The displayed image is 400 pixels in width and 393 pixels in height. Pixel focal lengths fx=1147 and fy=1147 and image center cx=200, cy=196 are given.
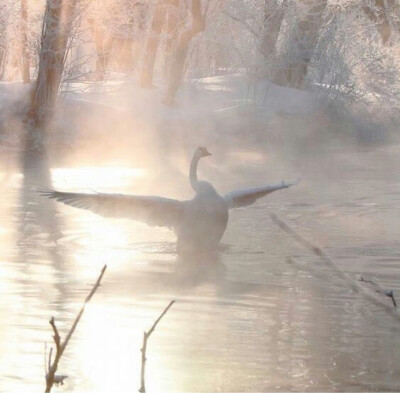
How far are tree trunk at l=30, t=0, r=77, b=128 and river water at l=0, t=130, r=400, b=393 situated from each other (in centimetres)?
735

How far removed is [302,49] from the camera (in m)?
30.6

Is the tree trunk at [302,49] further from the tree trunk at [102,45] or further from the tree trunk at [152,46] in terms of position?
the tree trunk at [102,45]

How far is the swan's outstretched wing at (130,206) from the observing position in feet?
36.0

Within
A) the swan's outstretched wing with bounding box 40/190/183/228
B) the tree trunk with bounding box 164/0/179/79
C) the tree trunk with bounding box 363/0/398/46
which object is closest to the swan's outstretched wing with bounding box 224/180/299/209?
the swan's outstretched wing with bounding box 40/190/183/228

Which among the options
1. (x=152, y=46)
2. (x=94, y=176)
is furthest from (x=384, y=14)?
(x=94, y=176)

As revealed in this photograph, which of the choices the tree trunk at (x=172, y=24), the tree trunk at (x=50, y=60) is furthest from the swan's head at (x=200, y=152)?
the tree trunk at (x=172, y=24)

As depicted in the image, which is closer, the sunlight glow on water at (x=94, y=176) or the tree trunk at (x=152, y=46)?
the sunlight glow on water at (x=94, y=176)

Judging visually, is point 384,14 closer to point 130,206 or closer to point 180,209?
point 180,209

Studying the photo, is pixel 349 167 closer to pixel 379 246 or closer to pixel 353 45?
pixel 353 45

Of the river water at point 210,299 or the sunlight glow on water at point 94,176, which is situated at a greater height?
the river water at point 210,299

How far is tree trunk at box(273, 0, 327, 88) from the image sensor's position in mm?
30250

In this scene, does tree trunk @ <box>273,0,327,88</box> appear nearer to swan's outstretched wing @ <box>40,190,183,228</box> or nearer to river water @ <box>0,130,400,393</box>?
river water @ <box>0,130,400,393</box>

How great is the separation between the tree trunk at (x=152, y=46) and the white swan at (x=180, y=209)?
19.2 m

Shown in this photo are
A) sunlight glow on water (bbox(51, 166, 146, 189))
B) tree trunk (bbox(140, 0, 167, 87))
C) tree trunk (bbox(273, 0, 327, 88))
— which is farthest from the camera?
tree trunk (bbox(140, 0, 167, 87))
